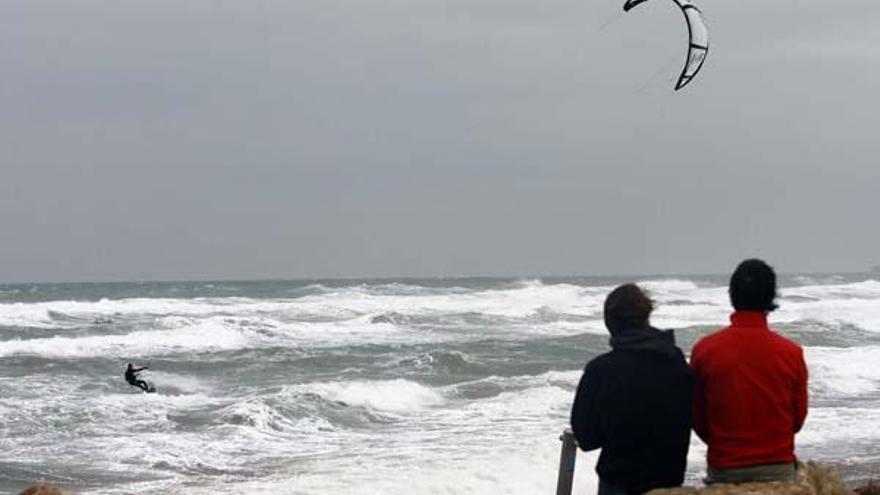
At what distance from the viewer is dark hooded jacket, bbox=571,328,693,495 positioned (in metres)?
4.09

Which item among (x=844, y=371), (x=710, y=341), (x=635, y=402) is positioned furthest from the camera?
(x=844, y=371)

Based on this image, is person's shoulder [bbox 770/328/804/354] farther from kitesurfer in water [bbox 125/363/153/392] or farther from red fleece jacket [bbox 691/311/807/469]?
kitesurfer in water [bbox 125/363/153/392]

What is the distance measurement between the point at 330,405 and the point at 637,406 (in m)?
13.2

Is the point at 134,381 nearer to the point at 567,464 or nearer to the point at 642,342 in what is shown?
the point at 567,464

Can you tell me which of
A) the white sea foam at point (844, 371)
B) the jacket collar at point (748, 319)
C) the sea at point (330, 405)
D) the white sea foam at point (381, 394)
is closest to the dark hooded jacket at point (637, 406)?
the jacket collar at point (748, 319)

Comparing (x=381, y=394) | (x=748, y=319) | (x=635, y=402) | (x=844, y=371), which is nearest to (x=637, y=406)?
(x=635, y=402)

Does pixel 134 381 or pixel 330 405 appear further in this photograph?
pixel 134 381

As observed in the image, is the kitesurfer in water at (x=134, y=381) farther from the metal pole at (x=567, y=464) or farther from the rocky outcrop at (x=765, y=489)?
the rocky outcrop at (x=765, y=489)

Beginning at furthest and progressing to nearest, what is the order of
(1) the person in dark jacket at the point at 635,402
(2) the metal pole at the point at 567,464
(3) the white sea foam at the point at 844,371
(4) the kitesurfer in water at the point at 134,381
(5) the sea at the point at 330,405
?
(4) the kitesurfer in water at the point at 134,381 < (3) the white sea foam at the point at 844,371 < (5) the sea at the point at 330,405 < (2) the metal pole at the point at 567,464 < (1) the person in dark jacket at the point at 635,402

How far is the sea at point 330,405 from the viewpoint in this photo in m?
11.6

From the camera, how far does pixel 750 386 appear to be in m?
4.12

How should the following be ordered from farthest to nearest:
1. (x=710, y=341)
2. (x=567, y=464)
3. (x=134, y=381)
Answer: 1. (x=134, y=381)
2. (x=567, y=464)
3. (x=710, y=341)

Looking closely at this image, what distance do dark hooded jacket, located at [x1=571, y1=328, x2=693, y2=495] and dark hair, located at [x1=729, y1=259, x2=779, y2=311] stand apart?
257 millimetres

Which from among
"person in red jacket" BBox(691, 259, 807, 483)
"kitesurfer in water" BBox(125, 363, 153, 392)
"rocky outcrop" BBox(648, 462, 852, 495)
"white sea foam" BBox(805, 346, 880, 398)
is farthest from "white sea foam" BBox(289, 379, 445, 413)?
"person in red jacket" BBox(691, 259, 807, 483)
